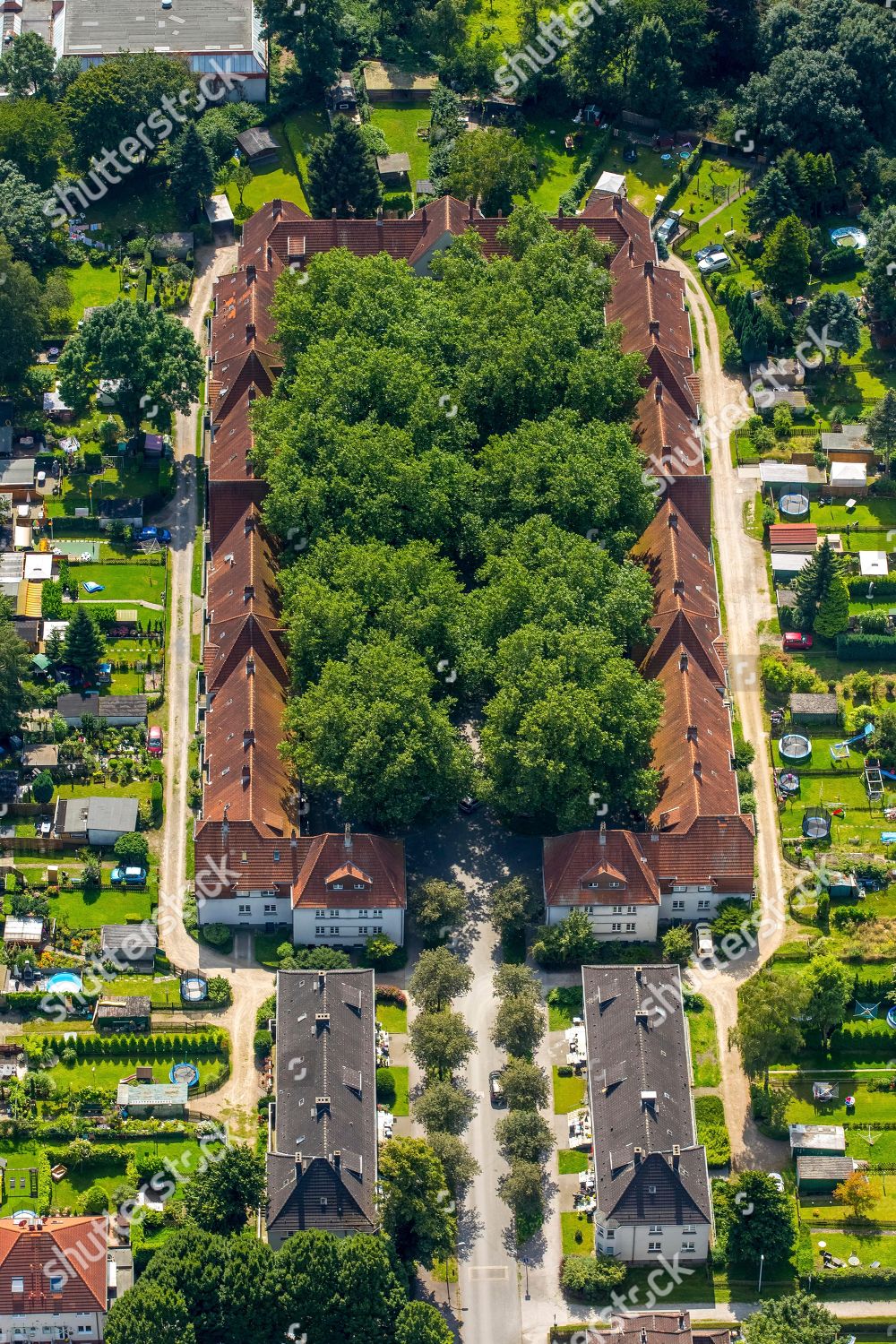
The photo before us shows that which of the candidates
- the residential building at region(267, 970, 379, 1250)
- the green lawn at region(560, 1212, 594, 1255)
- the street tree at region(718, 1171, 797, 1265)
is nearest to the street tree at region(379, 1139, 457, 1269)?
the residential building at region(267, 970, 379, 1250)

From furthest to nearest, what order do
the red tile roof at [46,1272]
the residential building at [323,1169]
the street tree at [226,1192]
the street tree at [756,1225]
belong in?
1. the street tree at [756,1225]
2. the street tree at [226,1192]
3. the residential building at [323,1169]
4. the red tile roof at [46,1272]

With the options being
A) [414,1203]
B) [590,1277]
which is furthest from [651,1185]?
[414,1203]

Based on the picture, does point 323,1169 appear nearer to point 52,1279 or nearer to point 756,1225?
point 52,1279

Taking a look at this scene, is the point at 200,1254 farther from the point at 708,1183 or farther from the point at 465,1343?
the point at 708,1183

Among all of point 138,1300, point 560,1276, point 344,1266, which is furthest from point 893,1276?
point 138,1300

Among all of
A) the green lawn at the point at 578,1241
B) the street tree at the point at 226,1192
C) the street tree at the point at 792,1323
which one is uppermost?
the street tree at the point at 226,1192

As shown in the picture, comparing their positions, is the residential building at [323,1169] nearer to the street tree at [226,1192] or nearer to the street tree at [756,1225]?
the street tree at [226,1192]

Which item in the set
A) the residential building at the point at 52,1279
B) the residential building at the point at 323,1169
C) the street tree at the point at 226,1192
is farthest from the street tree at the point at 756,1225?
the residential building at the point at 52,1279

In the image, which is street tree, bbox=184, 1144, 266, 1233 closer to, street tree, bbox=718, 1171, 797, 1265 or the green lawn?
the green lawn
